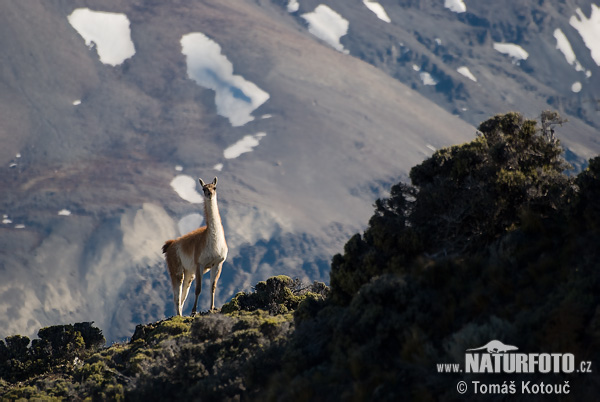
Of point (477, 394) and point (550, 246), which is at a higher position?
point (550, 246)

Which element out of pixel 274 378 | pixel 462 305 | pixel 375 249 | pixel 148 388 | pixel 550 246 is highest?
pixel 550 246

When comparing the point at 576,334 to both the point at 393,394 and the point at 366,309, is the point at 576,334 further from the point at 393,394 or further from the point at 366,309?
the point at 366,309

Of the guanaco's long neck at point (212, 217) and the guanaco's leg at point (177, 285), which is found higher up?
the guanaco's long neck at point (212, 217)

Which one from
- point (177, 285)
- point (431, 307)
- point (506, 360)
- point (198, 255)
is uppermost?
point (506, 360)

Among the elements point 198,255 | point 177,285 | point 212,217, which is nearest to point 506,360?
point 212,217

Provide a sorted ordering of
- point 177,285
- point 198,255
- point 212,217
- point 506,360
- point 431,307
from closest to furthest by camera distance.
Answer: point 506,360 < point 431,307 < point 212,217 < point 198,255 < point 177,285

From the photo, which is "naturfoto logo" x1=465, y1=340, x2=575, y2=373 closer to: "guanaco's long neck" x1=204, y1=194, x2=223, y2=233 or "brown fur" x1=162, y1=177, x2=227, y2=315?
"brown fur" x1=162, y1=177, x2=227, y2=315

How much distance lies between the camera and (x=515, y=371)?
47.8 ft

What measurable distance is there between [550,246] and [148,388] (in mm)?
9566

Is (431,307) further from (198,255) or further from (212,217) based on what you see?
(198,255)

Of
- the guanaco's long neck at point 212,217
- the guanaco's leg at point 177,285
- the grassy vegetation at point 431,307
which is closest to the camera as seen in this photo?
the grassy vegetation at point 431,307

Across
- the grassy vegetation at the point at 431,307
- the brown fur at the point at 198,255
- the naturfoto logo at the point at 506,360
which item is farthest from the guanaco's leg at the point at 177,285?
the naturfoto logo at the point at 506,360

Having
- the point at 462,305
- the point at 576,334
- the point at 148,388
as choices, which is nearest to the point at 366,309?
the point at 462,305

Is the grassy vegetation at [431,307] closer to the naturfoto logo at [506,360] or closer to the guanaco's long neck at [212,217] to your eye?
the naturfoto logo at [506,360]
